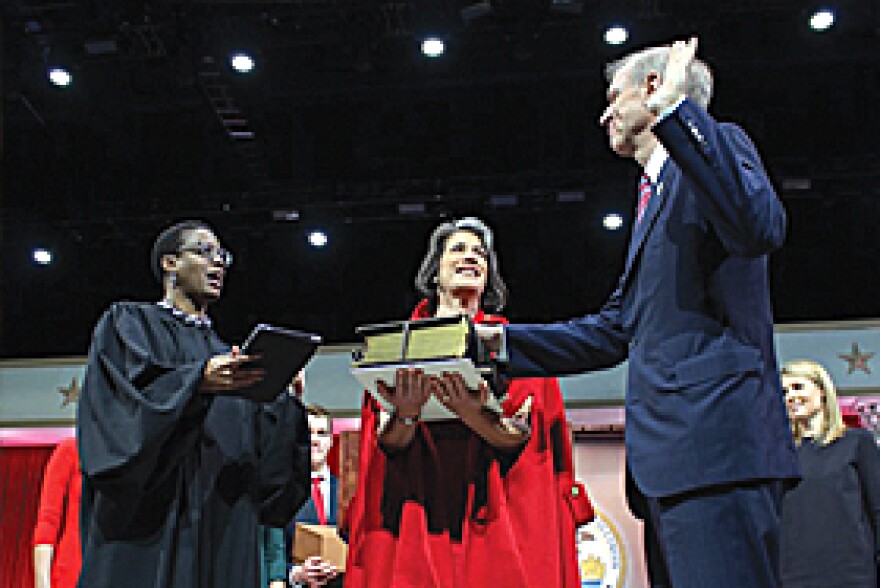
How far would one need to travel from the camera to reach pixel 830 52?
6.59m

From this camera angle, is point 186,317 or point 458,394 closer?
point 458,394

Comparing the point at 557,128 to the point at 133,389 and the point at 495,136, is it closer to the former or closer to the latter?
the point at 495,136

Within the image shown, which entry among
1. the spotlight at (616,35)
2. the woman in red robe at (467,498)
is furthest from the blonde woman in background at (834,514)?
the spotlight at (616,35)

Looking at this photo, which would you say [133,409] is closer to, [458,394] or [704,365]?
[458,394]

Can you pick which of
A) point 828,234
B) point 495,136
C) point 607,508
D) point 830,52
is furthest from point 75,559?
point 828,234

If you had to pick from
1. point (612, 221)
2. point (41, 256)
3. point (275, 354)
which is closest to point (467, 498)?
point (275, 354)

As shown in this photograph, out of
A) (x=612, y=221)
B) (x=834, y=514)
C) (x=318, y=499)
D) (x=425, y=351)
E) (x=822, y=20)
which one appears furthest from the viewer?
(x=612, y=221)

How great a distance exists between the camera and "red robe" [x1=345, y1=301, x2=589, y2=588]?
296 cm

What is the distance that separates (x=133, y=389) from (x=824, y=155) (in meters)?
5.82

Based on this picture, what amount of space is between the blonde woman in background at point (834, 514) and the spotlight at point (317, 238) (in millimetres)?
4814

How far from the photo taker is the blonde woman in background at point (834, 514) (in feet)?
12.3

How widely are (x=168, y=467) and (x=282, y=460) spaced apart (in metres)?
0.41

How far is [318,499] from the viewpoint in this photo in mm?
4656

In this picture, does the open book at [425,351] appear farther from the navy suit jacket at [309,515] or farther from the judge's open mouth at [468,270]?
the navy suit jacket at [309,515]
